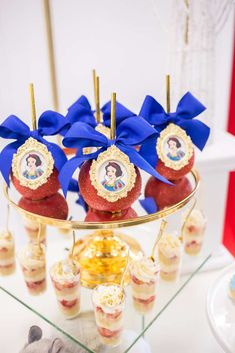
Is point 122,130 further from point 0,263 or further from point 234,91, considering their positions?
point 234,91

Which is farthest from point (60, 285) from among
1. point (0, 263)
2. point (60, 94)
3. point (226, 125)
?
point (226, 125)

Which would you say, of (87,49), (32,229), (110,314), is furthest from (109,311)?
(87,49)

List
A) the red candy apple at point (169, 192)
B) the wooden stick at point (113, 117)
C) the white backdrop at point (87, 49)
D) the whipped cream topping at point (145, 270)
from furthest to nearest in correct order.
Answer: the white backdrop at point (87, 49)
the red candy apple at point (169, 192)
the whipped cream topping at point (145, 270)
the wooden stick at point (113, 117)

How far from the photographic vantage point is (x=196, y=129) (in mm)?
957

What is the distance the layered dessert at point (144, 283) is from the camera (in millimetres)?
879

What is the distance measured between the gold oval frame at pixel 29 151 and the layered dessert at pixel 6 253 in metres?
0.24

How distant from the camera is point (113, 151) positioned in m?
0.79

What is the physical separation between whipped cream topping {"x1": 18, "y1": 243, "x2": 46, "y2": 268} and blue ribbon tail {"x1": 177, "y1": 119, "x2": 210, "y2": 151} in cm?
44

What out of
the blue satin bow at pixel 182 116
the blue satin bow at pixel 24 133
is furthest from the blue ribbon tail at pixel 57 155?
the blue satin bow at pixel 182 116

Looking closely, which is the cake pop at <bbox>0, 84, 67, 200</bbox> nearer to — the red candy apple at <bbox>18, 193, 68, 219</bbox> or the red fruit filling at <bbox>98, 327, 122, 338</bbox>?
the red candy apple at <bbox>18, 193, 68, 219</bbox>

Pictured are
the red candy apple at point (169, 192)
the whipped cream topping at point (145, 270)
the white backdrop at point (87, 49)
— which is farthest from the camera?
the white backdrop at point (87, 49)

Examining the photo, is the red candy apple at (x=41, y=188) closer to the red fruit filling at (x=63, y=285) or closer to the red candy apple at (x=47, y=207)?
the red candy apple at (x=47, y=207)

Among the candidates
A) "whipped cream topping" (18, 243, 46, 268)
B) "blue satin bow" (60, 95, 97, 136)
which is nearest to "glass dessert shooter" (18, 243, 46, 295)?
"whipped cream topping" (18, 243, 46, 268)

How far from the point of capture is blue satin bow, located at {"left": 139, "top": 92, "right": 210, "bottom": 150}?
932 mm
